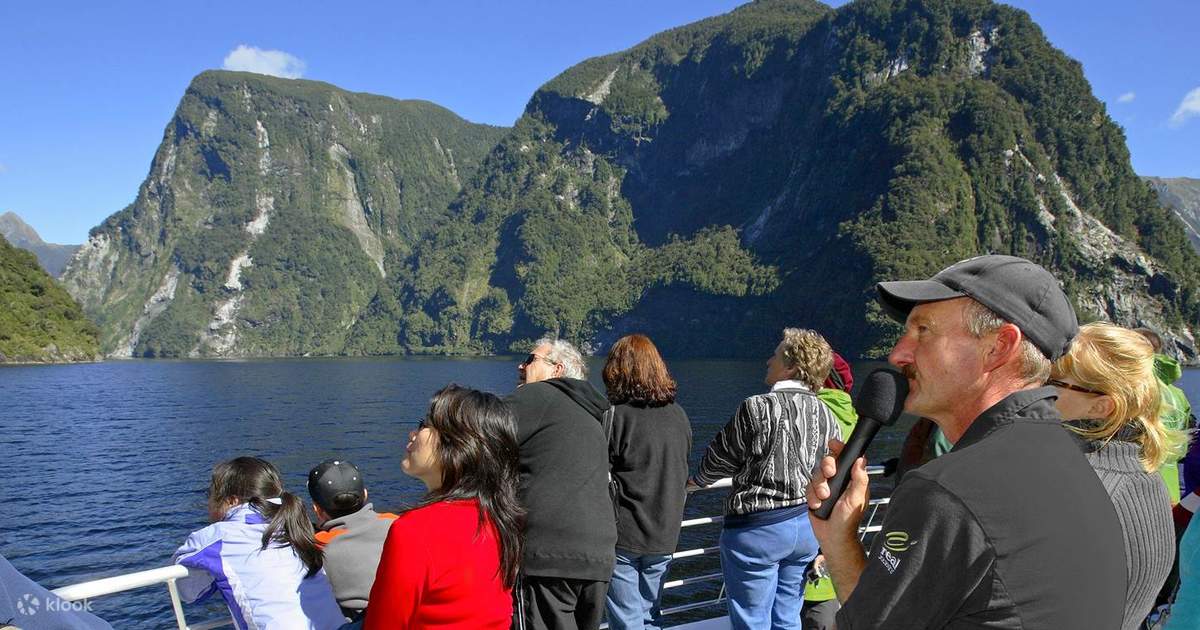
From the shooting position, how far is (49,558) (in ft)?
62.4

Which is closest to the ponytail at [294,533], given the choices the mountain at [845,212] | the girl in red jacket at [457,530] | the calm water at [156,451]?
the girl in red jacket at [457,530]

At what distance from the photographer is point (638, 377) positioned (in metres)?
3.62

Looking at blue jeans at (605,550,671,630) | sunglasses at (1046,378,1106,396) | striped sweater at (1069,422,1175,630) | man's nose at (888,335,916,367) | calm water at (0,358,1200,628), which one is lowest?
calm water at (0,358,1200,628)

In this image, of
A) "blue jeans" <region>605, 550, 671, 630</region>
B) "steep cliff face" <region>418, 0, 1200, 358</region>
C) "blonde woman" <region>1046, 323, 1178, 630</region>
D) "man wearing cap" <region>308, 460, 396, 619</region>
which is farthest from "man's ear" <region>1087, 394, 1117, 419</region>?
"steep cliff face" <region>418, 0, 1200, 358</region>

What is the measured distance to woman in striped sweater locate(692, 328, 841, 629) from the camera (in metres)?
3.52

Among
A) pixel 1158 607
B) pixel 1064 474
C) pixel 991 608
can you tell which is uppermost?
pixel 1064 474

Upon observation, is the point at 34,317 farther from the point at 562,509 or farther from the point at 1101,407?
the point at 1101,407

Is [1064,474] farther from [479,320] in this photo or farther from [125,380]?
[479,320]

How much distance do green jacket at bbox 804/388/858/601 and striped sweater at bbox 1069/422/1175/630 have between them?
181 centimetres

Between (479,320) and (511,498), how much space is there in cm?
17977

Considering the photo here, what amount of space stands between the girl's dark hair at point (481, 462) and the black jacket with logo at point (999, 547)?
4.37 feet

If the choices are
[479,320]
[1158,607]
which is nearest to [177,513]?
[1158,607]

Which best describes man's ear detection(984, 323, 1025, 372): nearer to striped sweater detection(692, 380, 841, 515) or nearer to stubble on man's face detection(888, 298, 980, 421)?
stubble on man's face detection(888, 298, 980, 421)

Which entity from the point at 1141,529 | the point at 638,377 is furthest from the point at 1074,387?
the point at 638,377
